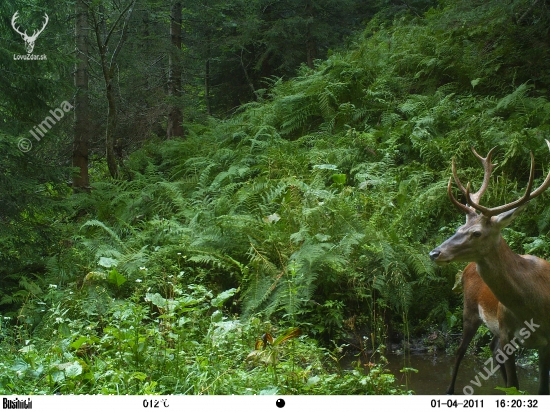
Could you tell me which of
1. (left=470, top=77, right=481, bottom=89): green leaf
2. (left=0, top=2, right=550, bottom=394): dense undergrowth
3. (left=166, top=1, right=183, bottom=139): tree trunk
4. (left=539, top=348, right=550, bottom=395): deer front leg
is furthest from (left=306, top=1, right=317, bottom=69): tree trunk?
(left=539, top=348, right=550, bottom=395): deer front leg

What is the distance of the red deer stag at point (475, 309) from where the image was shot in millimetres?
5043

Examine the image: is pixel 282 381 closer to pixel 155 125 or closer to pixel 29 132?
pixel 29 132

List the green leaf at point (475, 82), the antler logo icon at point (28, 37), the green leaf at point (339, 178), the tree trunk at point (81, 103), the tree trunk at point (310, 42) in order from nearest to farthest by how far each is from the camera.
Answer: the antler logo icon at point (28, 37)
the green leaf at point (339, 178)
the green leaf at point (475, 82)
the tree trunk at point (81, 103)
the tree trunk at point (310, 42)

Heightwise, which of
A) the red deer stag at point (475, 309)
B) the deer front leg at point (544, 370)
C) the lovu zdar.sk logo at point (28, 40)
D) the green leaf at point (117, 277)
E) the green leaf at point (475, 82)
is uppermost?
the green leaf at point (475, 82)

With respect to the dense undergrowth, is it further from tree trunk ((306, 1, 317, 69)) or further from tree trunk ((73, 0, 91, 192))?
tree trunk ((306, 1, 317, 69))

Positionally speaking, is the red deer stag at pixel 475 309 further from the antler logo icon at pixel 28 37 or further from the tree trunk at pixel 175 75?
the tree trunk at pixel 175 75

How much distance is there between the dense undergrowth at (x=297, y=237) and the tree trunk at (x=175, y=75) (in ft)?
5.88

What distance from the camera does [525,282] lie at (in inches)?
177

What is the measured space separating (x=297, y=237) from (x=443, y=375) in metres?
2.18

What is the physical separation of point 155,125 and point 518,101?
9.32 meters

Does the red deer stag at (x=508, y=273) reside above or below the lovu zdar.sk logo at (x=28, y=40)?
below

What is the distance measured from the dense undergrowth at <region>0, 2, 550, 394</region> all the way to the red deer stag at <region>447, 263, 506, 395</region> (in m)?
0.70

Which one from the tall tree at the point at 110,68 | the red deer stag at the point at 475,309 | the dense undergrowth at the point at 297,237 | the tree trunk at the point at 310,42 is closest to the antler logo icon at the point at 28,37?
the tall tree at the point at 110,68

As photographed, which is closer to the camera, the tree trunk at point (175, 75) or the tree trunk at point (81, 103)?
the tree trunk at point (81, 103)
